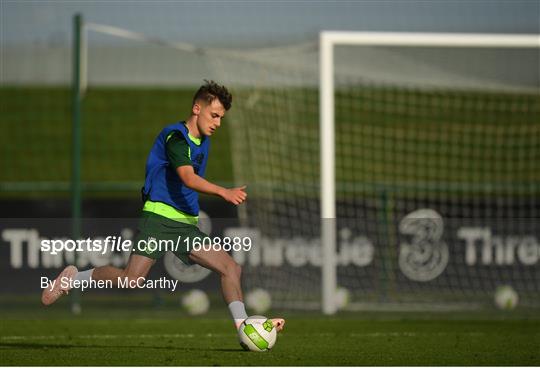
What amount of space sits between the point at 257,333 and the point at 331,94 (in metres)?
6.04

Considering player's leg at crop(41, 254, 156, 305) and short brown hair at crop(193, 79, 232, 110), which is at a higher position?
short brown hair at crop(193, 79, 232, 110)

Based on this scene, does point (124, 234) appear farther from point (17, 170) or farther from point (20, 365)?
point (17, 170)

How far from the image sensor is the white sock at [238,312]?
8.34 metres

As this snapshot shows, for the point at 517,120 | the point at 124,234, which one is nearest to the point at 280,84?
the point at 124,234

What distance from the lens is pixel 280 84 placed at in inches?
629

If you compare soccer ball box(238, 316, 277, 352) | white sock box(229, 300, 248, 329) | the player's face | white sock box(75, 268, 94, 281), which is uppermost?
the player's face

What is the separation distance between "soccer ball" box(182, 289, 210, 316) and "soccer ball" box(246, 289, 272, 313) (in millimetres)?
455

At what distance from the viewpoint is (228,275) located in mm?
8359

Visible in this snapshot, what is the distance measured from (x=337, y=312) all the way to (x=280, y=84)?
3539 millimetres

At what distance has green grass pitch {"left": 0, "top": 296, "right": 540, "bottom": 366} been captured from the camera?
27.7ft

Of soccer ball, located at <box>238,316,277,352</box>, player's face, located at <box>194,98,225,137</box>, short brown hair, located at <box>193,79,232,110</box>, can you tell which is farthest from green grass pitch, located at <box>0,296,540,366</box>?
short brown hair, located at <box>193,79,232,110</box>

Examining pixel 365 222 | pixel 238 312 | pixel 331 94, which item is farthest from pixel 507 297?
pixel 238 312

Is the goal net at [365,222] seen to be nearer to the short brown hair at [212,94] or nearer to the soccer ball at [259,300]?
the soccer ball at [259,300]

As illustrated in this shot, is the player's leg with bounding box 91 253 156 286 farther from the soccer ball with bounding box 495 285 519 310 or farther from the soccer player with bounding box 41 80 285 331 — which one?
the soccer ball with bounding box 495 285 519 310
